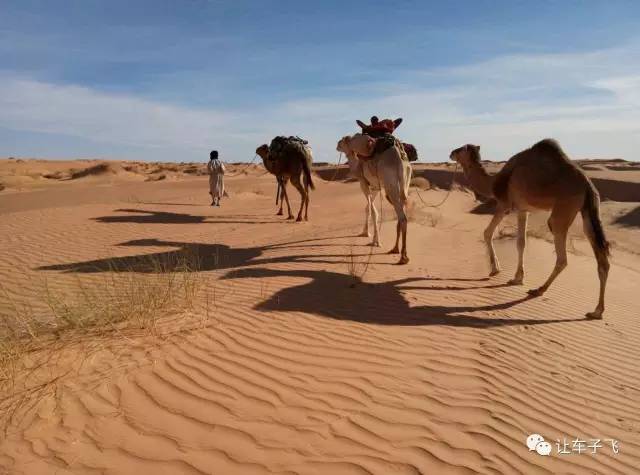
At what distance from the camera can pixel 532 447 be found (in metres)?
3.33

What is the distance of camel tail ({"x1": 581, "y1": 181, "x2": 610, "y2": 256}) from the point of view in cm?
646

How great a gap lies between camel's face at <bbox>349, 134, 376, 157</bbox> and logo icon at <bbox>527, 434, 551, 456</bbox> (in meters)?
6.48

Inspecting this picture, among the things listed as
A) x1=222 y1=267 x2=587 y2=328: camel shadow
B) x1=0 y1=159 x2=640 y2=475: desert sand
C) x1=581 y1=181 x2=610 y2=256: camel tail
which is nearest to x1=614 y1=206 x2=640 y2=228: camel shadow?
x1=0 y1=159 x2=640 y2=475: desert sand

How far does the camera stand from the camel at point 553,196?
6562 mm

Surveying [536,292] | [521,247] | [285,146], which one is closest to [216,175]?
[285,146]

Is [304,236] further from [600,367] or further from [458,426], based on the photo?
[458,426]

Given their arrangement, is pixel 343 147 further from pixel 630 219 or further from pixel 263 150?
pixel 630 219

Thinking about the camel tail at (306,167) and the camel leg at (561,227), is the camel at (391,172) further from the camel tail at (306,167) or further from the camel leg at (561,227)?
the camel tail at (306,167)

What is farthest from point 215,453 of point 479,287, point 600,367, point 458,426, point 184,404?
point 479,287

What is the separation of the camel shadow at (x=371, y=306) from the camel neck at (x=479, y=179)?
Answer: 90.1 inches

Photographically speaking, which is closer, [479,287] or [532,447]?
[532,447]

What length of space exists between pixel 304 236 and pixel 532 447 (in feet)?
28.0

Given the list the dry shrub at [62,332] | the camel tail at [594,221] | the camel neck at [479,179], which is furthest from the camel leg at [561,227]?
the dry shrub at [62,332]

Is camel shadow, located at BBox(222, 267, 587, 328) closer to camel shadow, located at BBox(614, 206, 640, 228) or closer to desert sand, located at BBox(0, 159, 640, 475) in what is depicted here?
desert sand, located at BBox(0, 159, 640, 475)
